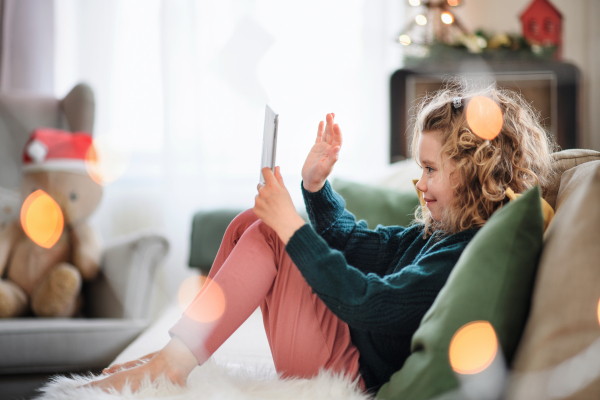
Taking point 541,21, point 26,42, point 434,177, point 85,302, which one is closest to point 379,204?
point 434,177

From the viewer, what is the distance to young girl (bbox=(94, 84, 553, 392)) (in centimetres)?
69

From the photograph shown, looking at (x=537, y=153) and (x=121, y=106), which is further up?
(x=121, y=106)

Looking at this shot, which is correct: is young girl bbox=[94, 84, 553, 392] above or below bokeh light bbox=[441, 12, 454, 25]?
below

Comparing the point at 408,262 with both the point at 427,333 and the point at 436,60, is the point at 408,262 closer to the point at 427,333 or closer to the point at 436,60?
the point at 427,333

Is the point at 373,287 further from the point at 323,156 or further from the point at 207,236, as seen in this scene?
the point at 207,236

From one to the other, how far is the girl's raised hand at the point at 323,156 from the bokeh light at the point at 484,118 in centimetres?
23

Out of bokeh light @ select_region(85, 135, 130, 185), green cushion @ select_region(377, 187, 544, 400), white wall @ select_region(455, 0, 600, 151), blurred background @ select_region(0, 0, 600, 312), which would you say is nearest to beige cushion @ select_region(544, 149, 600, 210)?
green cushion @ select_region(377, 187, 544, 400)

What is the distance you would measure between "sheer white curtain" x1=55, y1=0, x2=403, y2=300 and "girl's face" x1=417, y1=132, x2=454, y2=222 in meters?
1.23

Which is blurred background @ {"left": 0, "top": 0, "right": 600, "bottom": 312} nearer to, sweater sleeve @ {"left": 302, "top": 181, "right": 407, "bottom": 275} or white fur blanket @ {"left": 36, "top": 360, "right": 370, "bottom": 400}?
sweater sleeve @ {"left": 302, "top": 181, "right": 407, "bottom": 275}

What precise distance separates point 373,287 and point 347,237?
0.29m

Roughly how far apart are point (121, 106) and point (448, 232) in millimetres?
1666

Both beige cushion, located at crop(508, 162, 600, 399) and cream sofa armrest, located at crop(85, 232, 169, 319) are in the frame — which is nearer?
beige cushion, located at crop(508, 162, 600, 399)

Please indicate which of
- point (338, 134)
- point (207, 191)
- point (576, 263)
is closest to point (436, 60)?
point (207, 191)

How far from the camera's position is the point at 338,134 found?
92cm
